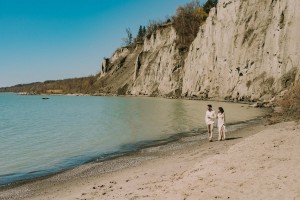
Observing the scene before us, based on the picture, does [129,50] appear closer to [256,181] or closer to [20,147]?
[20,147]

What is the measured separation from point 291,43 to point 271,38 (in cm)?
582

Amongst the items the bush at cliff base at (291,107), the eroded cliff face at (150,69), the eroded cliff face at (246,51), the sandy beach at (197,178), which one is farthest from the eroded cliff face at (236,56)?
the sandy beach at (197,178)

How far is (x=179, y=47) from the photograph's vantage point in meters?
79.6

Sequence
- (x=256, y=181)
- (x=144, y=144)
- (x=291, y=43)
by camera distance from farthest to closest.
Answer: (x=291, y=43), (x=144, y=144), (x=256, y=181)

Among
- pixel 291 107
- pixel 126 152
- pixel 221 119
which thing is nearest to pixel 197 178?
pixel 221 119

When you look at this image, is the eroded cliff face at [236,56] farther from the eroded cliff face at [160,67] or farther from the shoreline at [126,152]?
the shoreline at [126,152]

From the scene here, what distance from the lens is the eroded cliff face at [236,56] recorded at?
41250 millimetres

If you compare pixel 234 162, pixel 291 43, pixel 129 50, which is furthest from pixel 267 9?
pixel 129 50

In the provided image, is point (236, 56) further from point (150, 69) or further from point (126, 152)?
point (126, 152)

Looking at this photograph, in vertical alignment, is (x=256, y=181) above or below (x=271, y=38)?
below

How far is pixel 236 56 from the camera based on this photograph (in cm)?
5288

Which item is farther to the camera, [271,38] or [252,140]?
[271,38]

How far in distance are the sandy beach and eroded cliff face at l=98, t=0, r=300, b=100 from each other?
28428mm

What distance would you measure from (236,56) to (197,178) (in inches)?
1823
